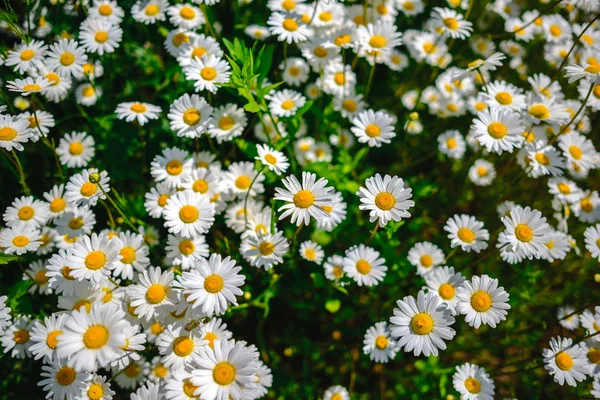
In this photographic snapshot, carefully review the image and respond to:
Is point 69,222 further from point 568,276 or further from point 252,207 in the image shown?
point 568,276

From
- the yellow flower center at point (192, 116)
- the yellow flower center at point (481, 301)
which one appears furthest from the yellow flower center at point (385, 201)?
the yellow flower center at point (192, 116)

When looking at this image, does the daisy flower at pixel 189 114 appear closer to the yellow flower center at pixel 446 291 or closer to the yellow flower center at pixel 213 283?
the yellow flower center at pixel 213 283

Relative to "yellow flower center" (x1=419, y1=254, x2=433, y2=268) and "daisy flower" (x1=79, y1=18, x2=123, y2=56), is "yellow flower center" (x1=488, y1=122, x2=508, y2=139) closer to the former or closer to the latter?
"yellow flower center" (x1=419, y1=254, x2=433, y2=268)

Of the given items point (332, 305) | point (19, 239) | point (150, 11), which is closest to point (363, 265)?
point (332, 305)

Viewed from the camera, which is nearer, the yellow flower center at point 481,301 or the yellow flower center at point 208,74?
the yellow flower center at point 481,301

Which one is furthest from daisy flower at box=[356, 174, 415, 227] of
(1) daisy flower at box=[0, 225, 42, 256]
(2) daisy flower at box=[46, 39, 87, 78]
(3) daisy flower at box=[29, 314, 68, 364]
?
(2) daisy flower at box=[46, 39, 87, 78]
